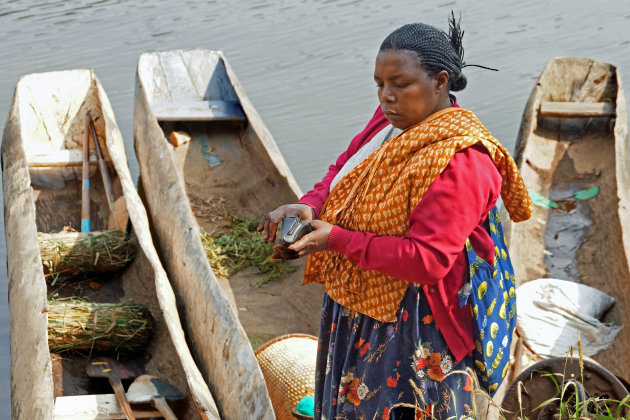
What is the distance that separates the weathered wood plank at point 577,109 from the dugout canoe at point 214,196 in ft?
7.34

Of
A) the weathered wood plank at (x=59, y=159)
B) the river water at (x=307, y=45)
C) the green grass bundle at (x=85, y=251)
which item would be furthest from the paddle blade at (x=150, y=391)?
the river water at (x=307, y=45)

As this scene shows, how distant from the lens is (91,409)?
323 cm

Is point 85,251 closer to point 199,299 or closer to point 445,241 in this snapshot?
point 199,299

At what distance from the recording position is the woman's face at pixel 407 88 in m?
1.78

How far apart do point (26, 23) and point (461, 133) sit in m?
9.57

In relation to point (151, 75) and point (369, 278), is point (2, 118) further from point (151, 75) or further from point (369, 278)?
point (369, 278)

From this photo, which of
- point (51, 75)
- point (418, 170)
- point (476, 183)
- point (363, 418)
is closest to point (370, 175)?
point (418, 170)

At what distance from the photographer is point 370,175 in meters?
1.85

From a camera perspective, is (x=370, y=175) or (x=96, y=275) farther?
(x=96, y=275)

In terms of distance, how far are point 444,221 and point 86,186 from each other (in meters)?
3.95

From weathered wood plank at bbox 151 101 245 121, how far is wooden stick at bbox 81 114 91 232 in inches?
22.1

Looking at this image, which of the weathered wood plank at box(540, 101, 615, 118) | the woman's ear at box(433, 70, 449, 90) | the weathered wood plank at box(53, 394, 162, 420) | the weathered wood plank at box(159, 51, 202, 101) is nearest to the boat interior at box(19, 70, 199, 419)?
the weathered wood plank at box(53, 394, 162, 420)

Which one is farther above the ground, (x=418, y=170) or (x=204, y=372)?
(x=418, y=170)

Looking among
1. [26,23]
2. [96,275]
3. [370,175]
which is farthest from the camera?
[26,23]
